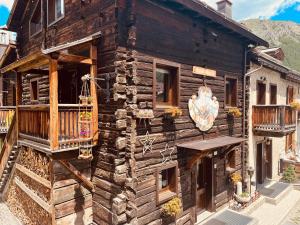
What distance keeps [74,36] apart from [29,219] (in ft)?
23.2

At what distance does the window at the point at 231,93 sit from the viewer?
11.5 m

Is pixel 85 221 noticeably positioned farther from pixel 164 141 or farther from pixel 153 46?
pixel 153 46

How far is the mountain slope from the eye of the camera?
10292 cm

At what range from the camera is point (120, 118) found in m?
6.73

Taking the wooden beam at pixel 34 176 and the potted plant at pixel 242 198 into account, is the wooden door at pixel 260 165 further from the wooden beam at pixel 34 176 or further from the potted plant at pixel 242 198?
the wooden beam at pixel 34 176

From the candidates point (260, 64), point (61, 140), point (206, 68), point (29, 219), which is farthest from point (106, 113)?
point (260, 64)

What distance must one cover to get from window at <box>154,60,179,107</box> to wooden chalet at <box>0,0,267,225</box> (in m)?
0.03

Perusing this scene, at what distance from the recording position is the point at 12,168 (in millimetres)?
10438

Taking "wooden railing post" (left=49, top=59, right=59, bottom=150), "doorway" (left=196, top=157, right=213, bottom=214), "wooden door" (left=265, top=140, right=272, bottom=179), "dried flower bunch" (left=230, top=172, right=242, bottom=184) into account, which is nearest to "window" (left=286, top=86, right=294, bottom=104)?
"wooden door" (left=265, top=140, right=272, bottom=179)

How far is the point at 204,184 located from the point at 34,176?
6.75 metres

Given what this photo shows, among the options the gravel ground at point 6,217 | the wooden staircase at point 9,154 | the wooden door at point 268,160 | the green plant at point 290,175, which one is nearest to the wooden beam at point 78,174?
the wooden staircase at point 9,154

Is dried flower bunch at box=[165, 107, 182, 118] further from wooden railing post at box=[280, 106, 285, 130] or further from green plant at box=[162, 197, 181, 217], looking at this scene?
wooden railing post at box=[280, 106, 285, 130]

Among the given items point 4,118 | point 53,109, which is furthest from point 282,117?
point 4,118

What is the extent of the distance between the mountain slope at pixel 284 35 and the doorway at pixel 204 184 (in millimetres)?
85695
